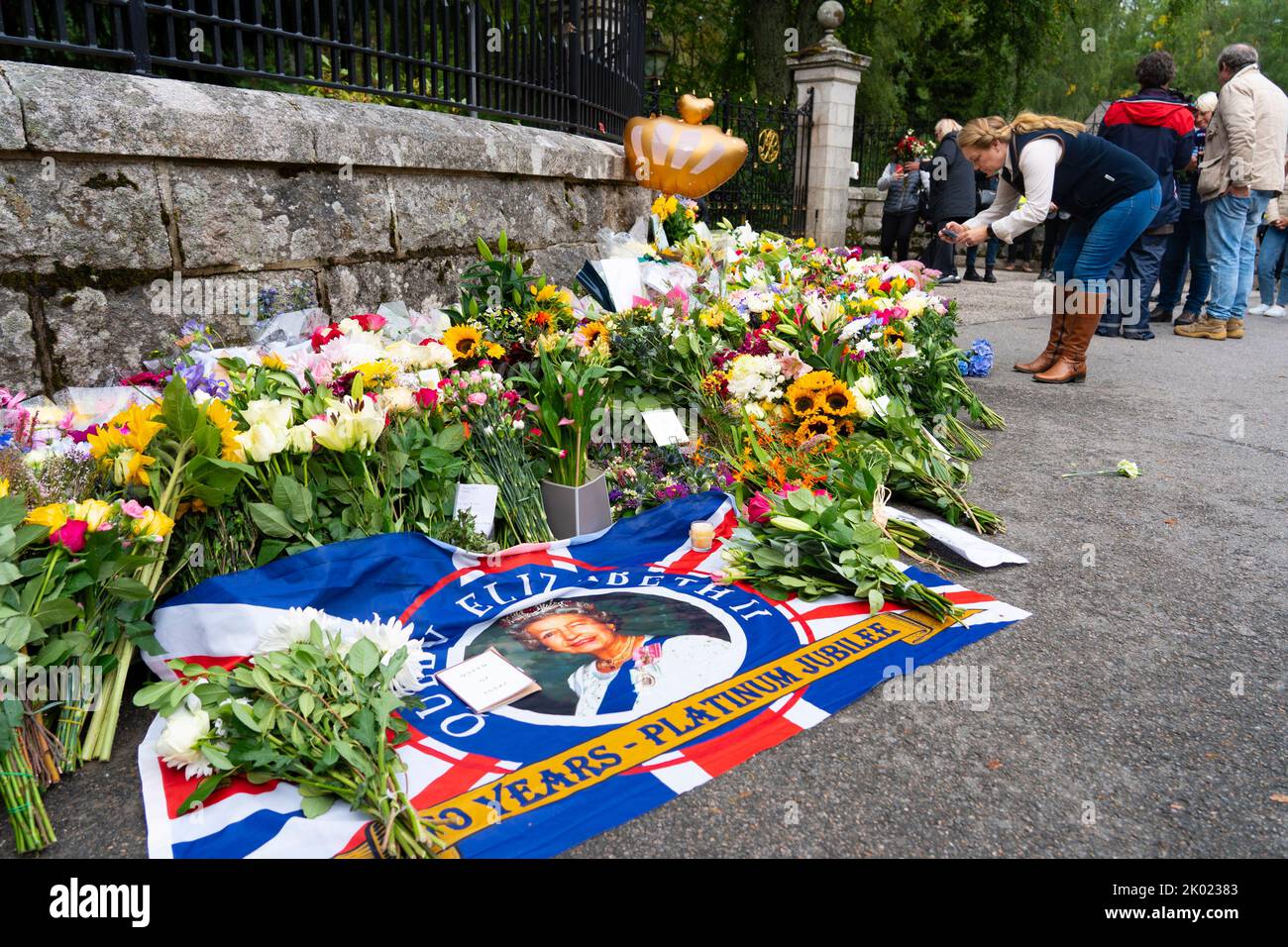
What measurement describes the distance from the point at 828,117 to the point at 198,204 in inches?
453

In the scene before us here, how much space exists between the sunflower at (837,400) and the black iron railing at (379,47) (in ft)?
8.28

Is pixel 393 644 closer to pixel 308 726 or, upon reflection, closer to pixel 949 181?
pixel 308 726

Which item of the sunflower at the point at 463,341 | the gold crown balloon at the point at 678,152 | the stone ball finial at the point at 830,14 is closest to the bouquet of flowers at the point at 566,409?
the sunflower at the point at 463,341

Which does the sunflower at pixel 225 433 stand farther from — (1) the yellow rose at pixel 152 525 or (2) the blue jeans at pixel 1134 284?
(2) the blue jeans at pixel 1134 284

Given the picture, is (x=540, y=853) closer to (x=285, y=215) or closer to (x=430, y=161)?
(x=285, y=215)

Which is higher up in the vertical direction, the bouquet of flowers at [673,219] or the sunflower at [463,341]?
the bouquet of flowers at [673,219]

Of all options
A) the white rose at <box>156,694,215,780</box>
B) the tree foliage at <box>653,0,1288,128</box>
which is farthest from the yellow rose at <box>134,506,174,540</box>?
the tree foliage at <box>653,0,1288,128</box>

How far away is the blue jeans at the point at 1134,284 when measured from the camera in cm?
843

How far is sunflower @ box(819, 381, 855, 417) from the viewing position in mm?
4027

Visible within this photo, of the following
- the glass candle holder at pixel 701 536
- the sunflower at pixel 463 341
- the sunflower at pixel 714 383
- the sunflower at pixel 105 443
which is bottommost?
the glass candle holder at pixel 701 536

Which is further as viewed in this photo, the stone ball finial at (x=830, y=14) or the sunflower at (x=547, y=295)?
the stone ball finial at (x=830, y=14)

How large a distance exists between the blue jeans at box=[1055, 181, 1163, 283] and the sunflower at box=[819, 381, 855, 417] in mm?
3112

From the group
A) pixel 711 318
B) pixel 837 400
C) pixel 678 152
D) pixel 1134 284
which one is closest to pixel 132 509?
pixel 837 400
